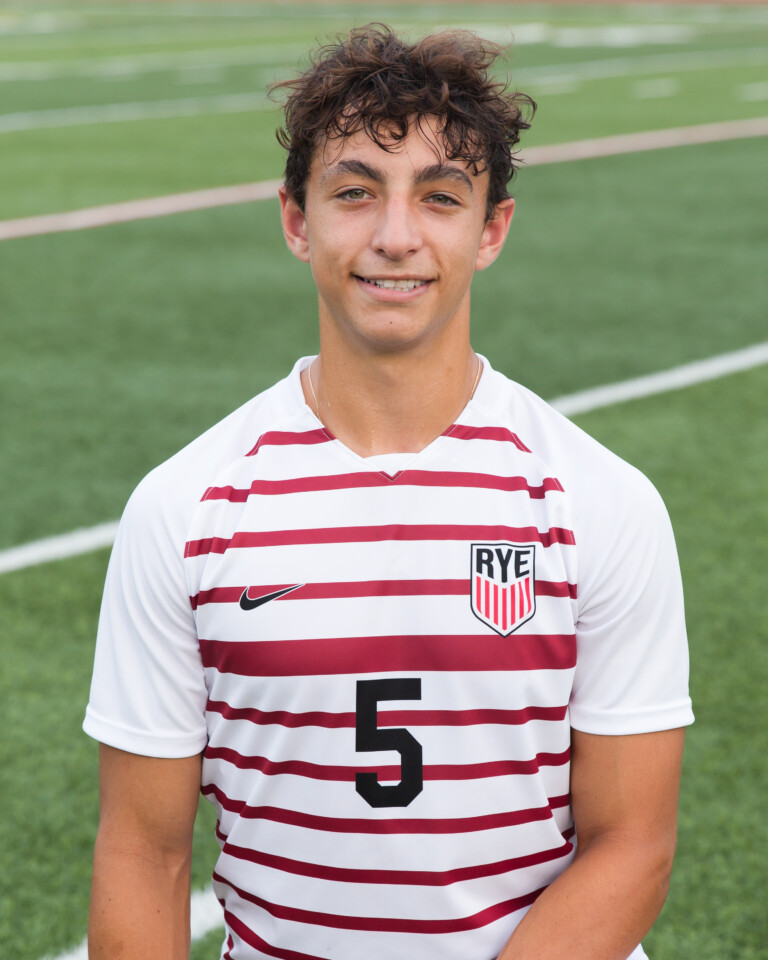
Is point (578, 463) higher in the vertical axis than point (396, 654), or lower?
higher

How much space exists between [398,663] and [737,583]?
3.57m

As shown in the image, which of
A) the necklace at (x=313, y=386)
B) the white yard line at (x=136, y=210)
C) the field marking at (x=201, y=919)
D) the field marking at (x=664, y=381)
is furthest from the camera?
the white yard line at (x=136, y=210)

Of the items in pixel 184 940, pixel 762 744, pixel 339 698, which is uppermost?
pixel 339 698

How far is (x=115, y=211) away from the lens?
488 inches

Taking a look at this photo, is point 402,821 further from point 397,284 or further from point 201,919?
point 201,919

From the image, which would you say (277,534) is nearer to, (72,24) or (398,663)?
(398,663)

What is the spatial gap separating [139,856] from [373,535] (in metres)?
0.71

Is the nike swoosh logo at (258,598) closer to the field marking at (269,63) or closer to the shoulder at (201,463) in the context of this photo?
the shoulder at (201,463)

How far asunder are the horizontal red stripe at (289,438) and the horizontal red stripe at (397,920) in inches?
32.9

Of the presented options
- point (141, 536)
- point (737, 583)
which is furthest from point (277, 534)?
point (737, 583)

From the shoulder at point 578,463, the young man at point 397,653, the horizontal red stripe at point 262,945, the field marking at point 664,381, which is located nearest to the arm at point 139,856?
the young man at point 397,653

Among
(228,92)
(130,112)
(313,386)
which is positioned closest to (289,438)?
(313,386)

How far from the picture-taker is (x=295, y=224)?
102 inches

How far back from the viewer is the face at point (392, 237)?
7.65 ft
